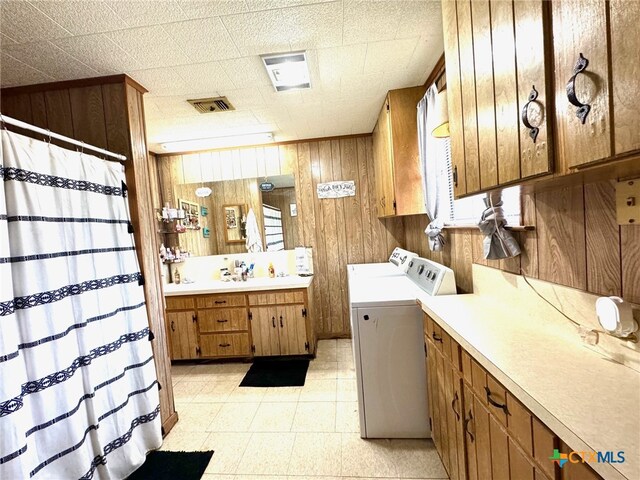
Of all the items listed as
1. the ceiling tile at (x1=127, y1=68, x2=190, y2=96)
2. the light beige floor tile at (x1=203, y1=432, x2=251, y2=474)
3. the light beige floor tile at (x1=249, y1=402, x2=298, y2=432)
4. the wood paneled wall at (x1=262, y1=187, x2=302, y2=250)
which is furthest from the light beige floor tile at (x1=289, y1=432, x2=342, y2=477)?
the ceiling tile at (x1=127, y1=68, x2=190, y2=96)

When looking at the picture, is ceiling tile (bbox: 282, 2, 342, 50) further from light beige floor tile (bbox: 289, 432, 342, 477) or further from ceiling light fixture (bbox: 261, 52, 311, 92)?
light beige floor tile (bbox: 289, 432, 342, 477)

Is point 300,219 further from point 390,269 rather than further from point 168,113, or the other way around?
point 168,113

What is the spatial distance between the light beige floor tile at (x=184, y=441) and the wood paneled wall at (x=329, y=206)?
→ 1.74 meters

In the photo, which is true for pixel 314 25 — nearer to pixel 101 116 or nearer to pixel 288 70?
pixel 288 70

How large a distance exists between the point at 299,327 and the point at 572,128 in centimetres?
267

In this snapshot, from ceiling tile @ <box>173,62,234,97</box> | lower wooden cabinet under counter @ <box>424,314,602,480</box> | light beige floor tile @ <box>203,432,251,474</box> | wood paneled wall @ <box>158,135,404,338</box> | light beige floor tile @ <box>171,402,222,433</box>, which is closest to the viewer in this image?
Answer: lower wooden cabinet under counter @ <box>424,314,602,480</box>

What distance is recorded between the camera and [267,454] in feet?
5.73

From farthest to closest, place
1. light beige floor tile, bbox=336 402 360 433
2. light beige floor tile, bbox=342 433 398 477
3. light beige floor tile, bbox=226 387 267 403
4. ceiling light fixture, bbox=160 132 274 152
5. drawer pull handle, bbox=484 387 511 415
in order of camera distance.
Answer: ceiling light fixture, bbox=160 132 274 152 < light beige floor tile, bbox=226 387 267 403 < light beige floor tile, bbox=336 402 360 433 < light beige floor tile, bbox=342 433 398 477 < drawer pull handle, bbox=484 387 511 415

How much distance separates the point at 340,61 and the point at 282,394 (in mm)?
2582

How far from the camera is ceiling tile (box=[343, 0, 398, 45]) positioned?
4.49 ft

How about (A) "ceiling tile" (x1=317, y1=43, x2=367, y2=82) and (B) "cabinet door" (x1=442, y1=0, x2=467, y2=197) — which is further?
(A) "ceiling tile" (x1=317, y1=43, x2=367, y2=82)

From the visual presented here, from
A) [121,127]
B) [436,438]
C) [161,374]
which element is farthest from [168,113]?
[436,438]

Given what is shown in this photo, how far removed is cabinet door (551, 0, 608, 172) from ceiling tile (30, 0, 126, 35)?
5.82ft

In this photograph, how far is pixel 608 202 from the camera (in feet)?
2.85
